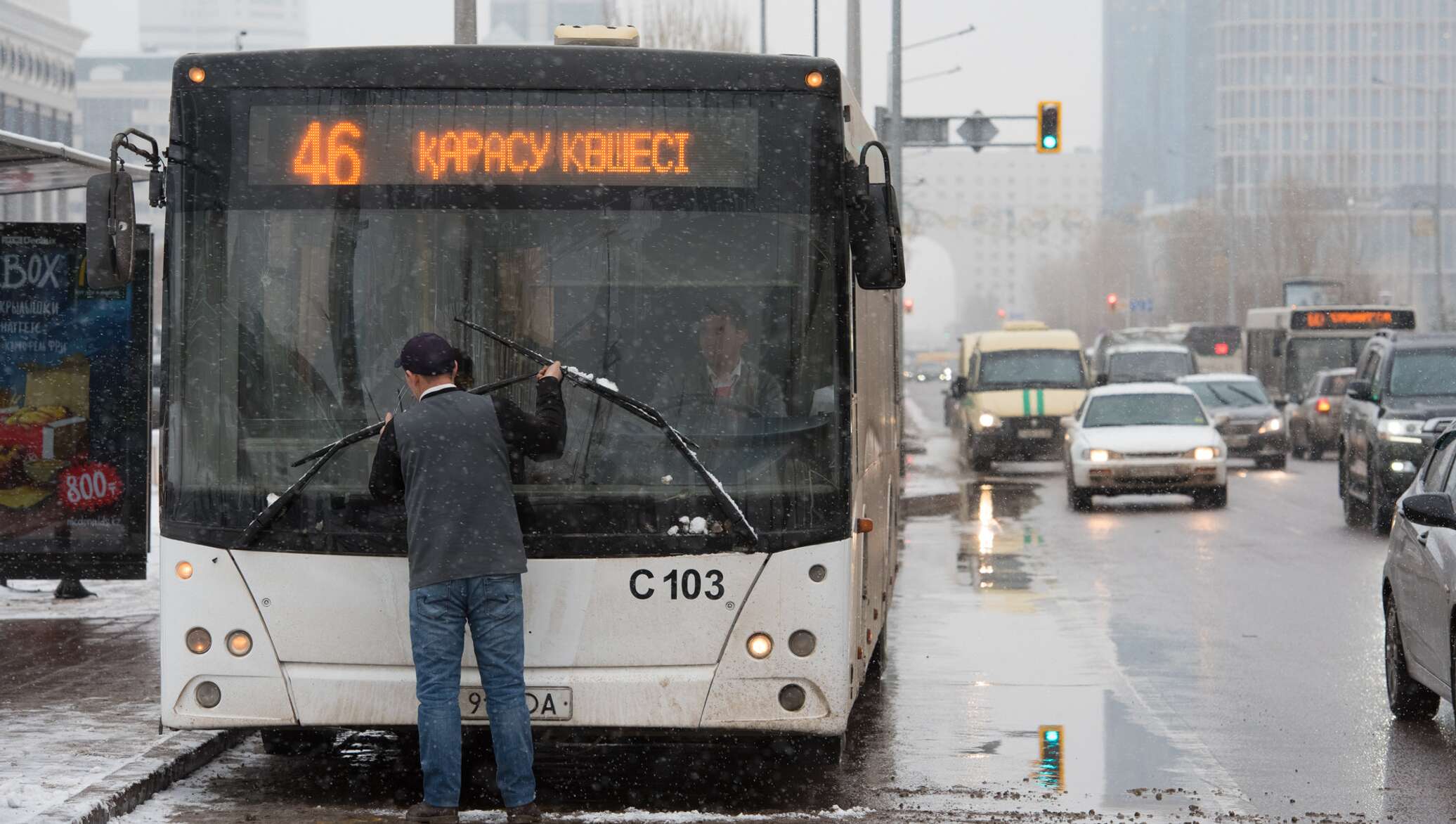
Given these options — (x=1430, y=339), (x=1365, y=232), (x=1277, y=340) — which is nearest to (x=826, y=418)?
(x=1430, y=339)

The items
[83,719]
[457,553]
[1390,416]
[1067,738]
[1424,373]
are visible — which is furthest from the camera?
[1424,373]

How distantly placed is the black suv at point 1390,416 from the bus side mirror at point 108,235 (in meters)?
15.4

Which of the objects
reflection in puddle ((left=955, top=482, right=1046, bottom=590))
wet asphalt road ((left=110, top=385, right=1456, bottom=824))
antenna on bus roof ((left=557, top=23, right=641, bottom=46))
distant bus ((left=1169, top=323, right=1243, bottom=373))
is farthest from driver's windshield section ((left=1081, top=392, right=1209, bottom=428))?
distant bus ((left=1169, top=323, right=1243, bottom=373))

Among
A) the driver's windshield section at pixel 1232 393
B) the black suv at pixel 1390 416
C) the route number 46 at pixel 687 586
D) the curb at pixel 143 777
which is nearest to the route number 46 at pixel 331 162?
the route number 46 at pixel 687 586

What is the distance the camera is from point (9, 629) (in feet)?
41.8

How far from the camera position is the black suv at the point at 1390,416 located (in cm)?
2091

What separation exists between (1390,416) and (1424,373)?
4.24ft

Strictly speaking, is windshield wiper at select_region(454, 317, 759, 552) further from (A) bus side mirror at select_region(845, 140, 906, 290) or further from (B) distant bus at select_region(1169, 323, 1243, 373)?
(B) distant bus at select_region(1169, 323, 1243, 373)

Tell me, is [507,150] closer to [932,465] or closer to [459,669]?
[459,669]

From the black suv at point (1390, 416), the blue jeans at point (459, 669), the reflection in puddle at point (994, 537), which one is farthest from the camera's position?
the black suv at point (1390, 416)

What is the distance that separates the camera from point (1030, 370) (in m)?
34.9

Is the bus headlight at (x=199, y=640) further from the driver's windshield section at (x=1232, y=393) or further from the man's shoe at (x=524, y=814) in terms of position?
the driver's windshield section at (x=1232, y=393)

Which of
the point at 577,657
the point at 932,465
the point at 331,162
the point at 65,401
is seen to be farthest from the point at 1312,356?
the point at 331,162

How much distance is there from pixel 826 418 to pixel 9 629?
7053mm
